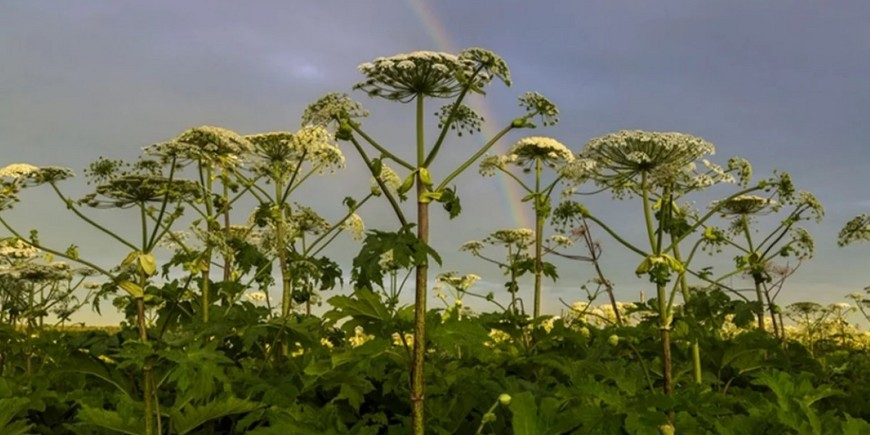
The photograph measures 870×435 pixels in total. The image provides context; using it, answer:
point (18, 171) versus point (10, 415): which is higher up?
point (18, 171)

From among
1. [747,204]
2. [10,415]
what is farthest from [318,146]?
[747,204]

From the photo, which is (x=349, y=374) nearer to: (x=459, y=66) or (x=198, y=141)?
(x=459, y=66)

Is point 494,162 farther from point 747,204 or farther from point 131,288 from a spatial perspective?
point 131,288

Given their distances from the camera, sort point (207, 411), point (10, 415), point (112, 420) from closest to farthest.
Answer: point (112, 420), point (207, 411), point (10, 415)

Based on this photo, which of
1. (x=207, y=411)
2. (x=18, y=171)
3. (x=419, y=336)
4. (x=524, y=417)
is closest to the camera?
(x=524, y=417)

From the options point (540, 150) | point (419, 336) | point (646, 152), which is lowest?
point (419, 336)

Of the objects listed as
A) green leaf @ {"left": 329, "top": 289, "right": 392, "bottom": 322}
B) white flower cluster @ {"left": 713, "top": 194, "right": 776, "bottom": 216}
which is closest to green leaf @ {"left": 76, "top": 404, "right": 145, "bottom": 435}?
green leaf @ {"left": 329, "top": 289, "right": 392, "bottom": 322}

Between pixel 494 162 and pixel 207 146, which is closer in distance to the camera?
pixel 207 146

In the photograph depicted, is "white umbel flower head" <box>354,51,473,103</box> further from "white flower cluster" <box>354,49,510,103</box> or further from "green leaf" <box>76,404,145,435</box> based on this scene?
"green leaf" <box>76,404,145,435</box>

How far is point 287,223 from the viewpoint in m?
7.81

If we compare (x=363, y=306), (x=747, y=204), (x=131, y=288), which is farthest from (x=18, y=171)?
(x=747, y=204)

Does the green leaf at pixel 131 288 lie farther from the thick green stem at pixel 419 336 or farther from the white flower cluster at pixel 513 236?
the white flower cluster at pixel 513 236

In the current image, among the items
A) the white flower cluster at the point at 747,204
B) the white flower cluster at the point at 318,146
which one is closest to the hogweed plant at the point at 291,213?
the white flower cluster at the point at 318,146

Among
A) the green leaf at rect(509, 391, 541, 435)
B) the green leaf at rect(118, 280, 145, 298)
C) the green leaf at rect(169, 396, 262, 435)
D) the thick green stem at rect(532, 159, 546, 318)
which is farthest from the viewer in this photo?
the thick green stem at rect(532, 159, 546, 318)
